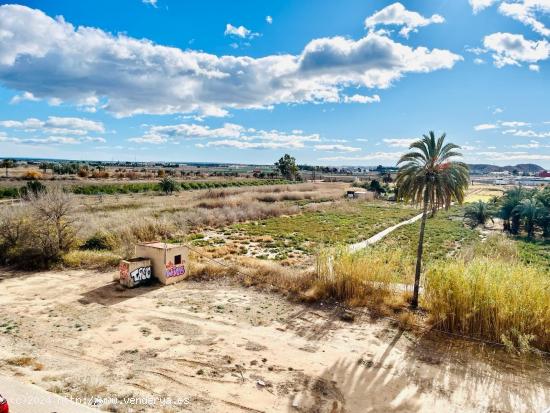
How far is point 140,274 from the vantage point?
57.4 ft

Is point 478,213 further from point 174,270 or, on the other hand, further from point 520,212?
point 174,270

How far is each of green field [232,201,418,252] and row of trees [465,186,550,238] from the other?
10195 mm

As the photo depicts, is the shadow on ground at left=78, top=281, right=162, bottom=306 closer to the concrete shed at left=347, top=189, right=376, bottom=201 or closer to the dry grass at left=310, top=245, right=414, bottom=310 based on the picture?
the dry grass at left=310, top=245, right=414, bottom=310

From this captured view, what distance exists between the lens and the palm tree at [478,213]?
55.1m

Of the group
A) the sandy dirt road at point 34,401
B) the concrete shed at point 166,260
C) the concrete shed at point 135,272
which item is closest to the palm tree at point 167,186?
the concrete shed at point 166,260

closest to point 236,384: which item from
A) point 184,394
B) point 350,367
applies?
point 184,394

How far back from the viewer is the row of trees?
45.0 metres

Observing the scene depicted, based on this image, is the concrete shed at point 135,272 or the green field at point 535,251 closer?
the concrete shed at point 135,272

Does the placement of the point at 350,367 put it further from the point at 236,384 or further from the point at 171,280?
the point at 171,280

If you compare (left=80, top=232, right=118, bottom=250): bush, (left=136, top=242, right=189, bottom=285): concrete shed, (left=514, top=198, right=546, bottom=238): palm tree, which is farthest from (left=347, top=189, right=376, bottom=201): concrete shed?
(left=136, top=242, right=189, bottom=285): concrete shed

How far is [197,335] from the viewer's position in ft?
40.9

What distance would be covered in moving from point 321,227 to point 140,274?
28482mm

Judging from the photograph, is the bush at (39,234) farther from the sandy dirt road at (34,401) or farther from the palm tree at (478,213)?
the palm tree at (478,213)

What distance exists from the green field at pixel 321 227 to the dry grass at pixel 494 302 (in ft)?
51.7
